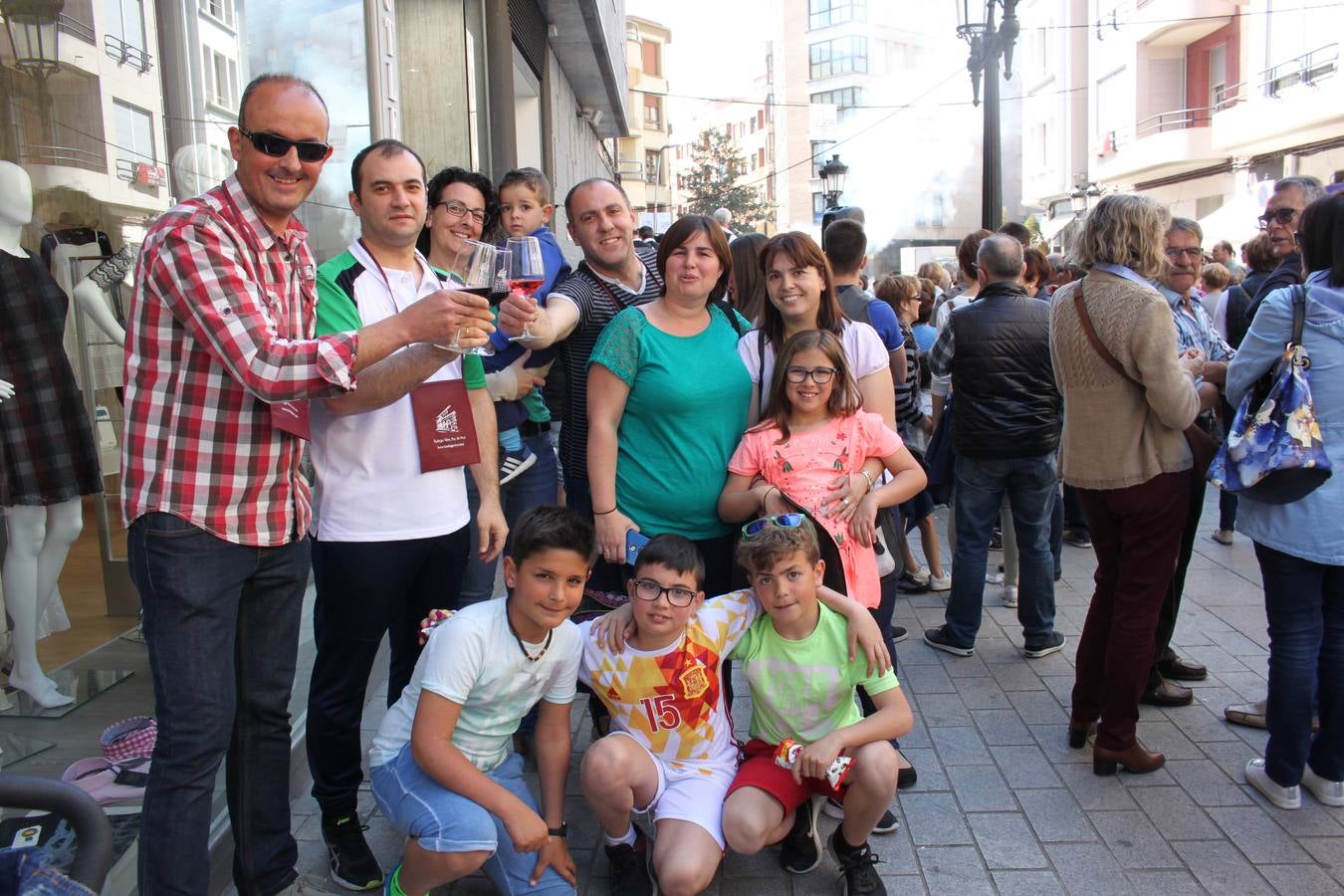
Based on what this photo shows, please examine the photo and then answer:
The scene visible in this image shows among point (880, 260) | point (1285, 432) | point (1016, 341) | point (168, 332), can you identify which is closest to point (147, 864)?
point (168, 332)

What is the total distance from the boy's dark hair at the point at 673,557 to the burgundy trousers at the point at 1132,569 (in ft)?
5.43

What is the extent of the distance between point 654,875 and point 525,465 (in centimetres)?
171

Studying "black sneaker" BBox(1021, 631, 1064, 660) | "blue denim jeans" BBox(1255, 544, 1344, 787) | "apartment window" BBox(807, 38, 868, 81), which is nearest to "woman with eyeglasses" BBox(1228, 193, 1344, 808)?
"blue denim jeans" BBox(1255, 544, 1344, 787)

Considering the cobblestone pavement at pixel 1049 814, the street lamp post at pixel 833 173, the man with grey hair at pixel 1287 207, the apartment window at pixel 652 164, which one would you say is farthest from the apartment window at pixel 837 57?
the cobblestone pavement at pixel 1049 814

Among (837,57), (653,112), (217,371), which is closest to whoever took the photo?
(217,371)

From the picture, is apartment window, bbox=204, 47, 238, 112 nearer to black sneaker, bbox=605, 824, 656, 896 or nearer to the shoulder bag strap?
black sneaker, bbox=605, 824, 656, 896

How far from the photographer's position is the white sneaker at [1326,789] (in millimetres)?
3418

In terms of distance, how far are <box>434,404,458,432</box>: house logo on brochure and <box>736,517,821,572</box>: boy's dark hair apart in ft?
2.23

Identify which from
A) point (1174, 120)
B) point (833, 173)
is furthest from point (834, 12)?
point (833, 173)

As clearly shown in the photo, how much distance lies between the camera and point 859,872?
297 centimetres

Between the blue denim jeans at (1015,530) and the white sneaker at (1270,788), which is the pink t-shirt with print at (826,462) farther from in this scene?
the blue denim jeans at (1015,530)

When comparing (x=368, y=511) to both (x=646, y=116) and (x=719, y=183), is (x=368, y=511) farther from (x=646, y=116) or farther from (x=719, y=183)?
(x=719, y=183)

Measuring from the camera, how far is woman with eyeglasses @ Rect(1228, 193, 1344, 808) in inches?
126

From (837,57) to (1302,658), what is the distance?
7018 cm
